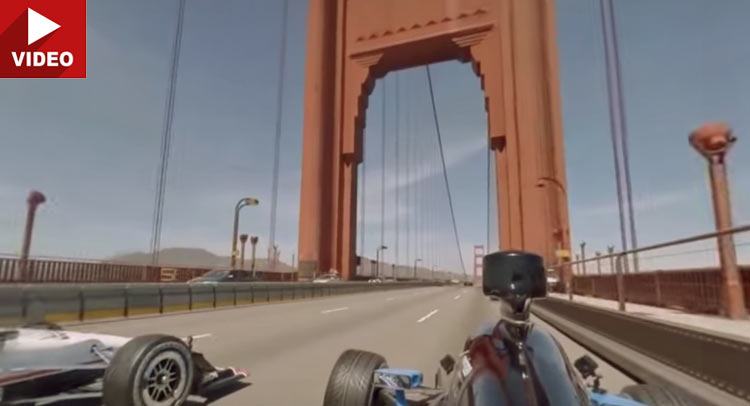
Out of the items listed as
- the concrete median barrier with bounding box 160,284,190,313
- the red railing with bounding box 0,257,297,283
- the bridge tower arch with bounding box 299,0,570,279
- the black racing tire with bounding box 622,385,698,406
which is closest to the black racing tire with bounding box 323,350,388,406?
the black racing tire with bounding box 622,385,698,406

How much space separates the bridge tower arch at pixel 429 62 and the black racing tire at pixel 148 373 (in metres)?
37.4

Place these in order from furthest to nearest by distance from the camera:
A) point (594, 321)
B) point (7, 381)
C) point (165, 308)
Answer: point (165, 308), point (594, 321), point (7, 381)

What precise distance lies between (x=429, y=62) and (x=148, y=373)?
55.8m

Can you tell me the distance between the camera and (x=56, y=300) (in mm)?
11656

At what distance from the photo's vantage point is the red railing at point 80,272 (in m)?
16.3

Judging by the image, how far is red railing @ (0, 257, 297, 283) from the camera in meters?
16.3

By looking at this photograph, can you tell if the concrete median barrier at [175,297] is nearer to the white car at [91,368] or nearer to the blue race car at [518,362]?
the white car at [91,368]

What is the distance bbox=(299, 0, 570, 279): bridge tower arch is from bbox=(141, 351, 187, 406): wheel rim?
37427mm

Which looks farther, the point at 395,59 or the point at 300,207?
the point at 395,59

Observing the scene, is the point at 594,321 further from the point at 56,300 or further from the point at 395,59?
the point at 395,59

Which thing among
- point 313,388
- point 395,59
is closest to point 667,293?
point 313,388

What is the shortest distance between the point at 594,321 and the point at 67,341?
7.93m

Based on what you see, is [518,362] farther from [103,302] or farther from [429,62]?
[429,62]

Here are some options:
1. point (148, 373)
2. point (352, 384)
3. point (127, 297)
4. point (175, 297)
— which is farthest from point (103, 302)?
point (352, 384)
